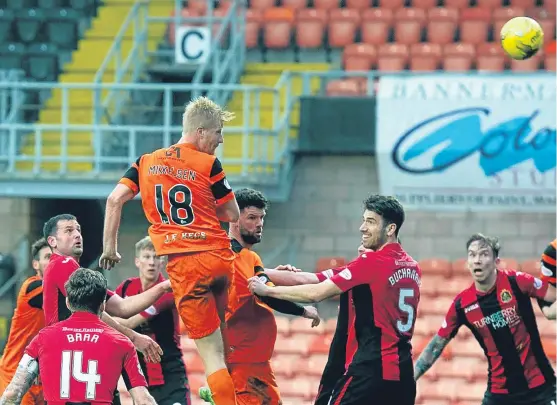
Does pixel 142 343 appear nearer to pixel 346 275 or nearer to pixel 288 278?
pixel 288 278

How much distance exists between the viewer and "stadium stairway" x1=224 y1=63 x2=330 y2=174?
17.7m

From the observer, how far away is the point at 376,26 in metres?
19.6

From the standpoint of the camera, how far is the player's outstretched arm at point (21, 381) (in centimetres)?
854

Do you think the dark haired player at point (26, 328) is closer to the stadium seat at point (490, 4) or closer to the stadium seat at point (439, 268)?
the stadium seat at point (439, 268)

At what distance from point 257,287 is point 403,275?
0.90 metres

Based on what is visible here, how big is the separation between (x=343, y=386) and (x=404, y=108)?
839 centimetres

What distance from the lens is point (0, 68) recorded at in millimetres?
Result: 20281

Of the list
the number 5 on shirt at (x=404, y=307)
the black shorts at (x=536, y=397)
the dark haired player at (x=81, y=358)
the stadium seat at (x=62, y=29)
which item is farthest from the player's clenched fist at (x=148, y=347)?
the stadium seat at (x=62, y=29)

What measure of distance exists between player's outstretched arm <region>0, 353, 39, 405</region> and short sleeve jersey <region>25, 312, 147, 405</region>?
67 millimetres

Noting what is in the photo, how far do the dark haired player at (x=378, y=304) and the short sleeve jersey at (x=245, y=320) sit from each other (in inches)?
19.1

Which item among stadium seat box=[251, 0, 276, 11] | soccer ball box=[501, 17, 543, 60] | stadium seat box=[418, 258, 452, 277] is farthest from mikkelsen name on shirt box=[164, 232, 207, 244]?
stadium seat box=[251, 0, 276, 11]

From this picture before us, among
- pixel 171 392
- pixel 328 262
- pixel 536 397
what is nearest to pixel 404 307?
pixel 536 397

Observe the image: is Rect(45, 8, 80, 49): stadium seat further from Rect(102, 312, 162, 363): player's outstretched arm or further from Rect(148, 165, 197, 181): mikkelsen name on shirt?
Rect(148, 165, 197, 181): mikkelsen name on shirt

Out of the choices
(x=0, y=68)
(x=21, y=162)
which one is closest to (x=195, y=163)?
(x=21, y=162)
